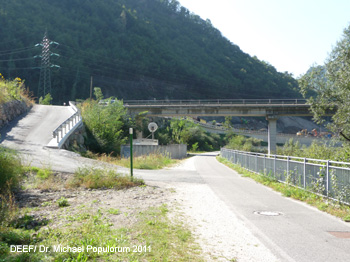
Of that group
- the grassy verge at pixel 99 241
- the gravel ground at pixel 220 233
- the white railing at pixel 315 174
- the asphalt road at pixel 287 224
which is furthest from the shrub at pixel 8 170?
the white railing at pixel 315 174

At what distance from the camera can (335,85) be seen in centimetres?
2934

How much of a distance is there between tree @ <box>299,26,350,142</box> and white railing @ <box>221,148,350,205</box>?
12057mm

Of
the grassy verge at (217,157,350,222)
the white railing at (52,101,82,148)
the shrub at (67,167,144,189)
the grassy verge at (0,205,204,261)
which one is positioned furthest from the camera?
the white railing at (52,101,82,148)

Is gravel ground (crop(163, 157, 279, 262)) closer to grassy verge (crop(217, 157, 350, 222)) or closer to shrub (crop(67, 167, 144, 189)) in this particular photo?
shrub (crop(67, 167, 144, 189))

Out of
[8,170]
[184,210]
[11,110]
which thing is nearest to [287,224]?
[184,210]

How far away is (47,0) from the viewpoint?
131250 millimetres

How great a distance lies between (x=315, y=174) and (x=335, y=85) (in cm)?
2095

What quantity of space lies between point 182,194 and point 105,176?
3.02m

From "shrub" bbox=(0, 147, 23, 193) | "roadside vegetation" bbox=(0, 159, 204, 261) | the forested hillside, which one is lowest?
"roadside vegetation" bbox=(0, 159, 204, 261)

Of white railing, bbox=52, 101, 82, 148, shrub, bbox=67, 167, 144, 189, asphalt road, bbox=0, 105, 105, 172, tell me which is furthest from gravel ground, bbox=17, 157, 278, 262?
white railing, bbox=52, 101, 82, 148

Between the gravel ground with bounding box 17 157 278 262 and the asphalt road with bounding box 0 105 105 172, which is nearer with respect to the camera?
the gravel ground with bounding box 17 157 278 262

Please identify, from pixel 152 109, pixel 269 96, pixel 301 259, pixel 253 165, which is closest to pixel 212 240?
pixel 301 259

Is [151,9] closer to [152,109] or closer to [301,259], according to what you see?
[152,109]

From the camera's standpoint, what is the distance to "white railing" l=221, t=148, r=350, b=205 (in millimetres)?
9503
